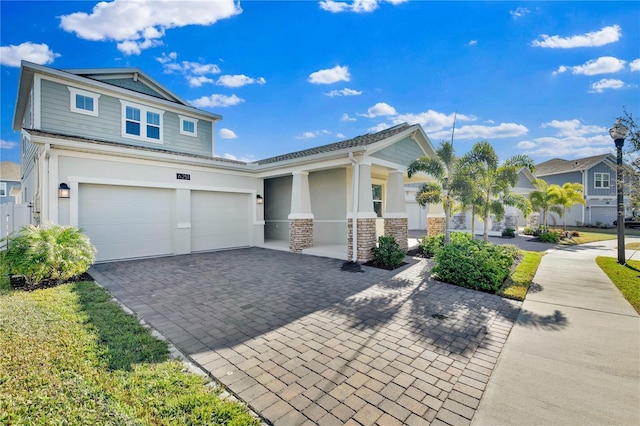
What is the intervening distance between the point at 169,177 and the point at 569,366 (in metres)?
11.3

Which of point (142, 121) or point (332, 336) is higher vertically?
point (142, 121)

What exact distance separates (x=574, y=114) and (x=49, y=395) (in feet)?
62.5

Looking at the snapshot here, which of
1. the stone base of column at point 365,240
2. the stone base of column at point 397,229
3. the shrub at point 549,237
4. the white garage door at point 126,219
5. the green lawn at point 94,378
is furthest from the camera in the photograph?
the shrub at point 549,237

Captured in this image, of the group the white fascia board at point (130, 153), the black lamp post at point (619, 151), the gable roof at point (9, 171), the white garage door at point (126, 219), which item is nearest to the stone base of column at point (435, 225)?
the black lamp post at point (619, 151)

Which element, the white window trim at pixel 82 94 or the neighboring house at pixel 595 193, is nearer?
the white window trim at pixel 82 94

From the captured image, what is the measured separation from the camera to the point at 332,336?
4043mm

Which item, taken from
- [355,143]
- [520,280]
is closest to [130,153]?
[355,143]

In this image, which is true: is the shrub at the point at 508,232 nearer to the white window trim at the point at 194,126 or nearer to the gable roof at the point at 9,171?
the white window trim at the point at 194,126

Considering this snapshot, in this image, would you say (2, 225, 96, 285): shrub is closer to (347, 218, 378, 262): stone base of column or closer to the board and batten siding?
the board and batten siding

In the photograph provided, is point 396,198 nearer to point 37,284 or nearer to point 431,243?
point 431,243

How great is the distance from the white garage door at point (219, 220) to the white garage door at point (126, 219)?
0.93m

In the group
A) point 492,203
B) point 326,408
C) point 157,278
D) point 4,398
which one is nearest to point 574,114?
point 492,203

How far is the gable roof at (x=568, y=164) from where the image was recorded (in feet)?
80.9

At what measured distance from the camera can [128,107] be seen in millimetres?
12297
